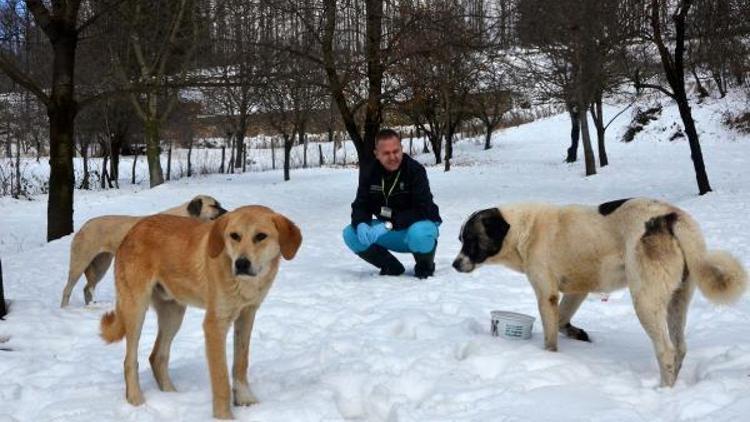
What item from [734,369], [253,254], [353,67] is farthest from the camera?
[353,67]

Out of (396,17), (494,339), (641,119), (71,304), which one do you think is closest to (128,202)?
(396,17)

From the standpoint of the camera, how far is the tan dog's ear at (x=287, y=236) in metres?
3.88

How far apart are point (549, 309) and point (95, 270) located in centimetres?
506

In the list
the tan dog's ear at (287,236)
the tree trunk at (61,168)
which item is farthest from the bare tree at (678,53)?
the tan dog's ear at (287,236)

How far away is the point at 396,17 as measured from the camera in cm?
1645

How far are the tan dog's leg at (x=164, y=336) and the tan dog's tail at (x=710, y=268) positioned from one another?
3353 millimetres

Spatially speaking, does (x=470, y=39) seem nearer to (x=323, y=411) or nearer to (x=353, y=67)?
(x=353, y=67)

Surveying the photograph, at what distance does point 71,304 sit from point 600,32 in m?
17.8

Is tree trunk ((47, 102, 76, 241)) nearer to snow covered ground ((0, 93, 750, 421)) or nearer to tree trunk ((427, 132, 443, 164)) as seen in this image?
snow covered ground ((0, 93, 750, 421))

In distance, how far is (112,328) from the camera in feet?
14.3

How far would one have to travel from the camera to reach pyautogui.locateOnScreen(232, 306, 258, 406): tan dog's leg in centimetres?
413

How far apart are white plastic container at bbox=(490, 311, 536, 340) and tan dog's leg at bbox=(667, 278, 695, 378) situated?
1161mm

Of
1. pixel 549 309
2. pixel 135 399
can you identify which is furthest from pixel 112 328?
pixel 549 309

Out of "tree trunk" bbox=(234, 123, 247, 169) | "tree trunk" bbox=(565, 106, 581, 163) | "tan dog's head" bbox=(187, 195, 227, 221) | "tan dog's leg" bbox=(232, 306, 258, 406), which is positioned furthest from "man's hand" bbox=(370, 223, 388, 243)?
"tree trunk" bbox=(234, 123, 247, 169)
